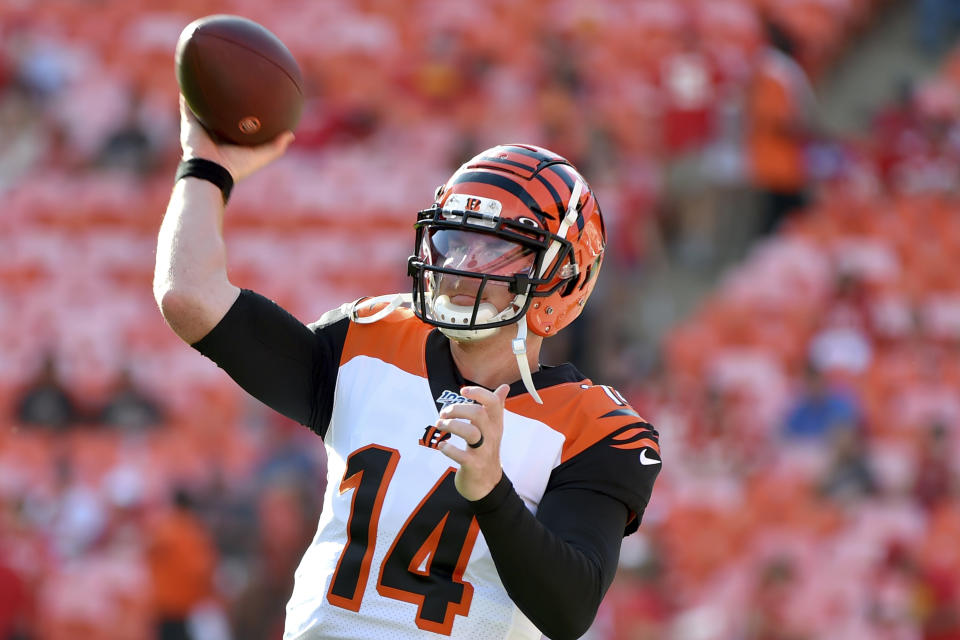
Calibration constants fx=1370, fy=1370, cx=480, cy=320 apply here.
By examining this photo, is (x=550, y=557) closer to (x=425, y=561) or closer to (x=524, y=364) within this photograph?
(x=425, y=561)

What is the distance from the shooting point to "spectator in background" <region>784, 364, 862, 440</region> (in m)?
7.59

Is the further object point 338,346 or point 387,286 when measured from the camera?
point 387,286

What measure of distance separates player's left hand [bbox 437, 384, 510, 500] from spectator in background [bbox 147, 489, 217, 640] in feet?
16.9

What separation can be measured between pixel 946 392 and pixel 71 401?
5.39 meters

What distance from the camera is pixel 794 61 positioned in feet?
38.5

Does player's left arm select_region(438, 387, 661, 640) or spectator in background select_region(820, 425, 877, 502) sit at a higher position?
spectator in background select_region(820, 425, 877, 502)

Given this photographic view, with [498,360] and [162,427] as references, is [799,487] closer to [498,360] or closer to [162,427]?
[162,427]

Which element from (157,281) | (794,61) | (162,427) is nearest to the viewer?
(157,281)

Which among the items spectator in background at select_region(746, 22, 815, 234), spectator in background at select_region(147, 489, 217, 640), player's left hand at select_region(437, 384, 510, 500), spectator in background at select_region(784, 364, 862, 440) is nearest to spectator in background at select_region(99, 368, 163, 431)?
spectator in background at select_region(147, 489, 217, 640)

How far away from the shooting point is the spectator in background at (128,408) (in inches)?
344

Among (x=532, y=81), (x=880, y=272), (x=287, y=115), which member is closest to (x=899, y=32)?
(x=532, y=81)

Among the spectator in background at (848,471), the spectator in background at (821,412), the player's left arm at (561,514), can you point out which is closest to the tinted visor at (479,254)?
the player's left arm at (561,514)

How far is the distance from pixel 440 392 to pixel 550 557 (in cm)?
47

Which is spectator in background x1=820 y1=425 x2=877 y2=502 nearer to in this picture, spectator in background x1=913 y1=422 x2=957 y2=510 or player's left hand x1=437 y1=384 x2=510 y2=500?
spectator in background x1=913 y1=422 x2=957 y2=510
